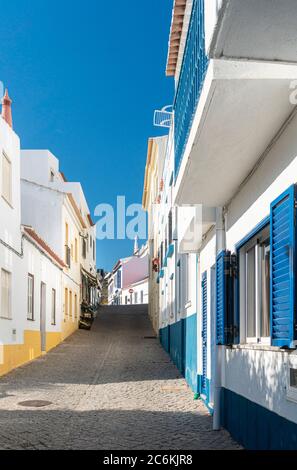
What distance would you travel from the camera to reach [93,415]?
33.6ft

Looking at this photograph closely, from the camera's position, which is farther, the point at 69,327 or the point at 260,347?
the point at 69,327

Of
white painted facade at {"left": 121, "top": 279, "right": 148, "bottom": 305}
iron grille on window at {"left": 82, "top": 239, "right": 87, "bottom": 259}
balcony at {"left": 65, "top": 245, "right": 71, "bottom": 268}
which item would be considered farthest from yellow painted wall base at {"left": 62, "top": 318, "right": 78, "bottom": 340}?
white painted facade at {"left": 121, "top": 279, "right": 148, "bottom": 305}

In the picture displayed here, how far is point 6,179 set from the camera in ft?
53.3

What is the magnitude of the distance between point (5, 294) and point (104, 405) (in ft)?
18.6

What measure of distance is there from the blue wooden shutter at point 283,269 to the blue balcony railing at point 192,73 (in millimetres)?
1424

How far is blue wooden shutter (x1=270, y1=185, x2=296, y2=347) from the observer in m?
5.02

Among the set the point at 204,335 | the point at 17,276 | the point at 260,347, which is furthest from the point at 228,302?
the point at 17,276

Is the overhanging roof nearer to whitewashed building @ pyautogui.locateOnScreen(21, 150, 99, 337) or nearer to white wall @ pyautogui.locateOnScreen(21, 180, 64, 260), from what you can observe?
white wall @ pyautogui.locateOnScreen(21, 180, 64, 260)

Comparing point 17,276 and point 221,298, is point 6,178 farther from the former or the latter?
point 221,298

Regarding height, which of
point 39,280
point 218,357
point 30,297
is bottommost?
point 218,357

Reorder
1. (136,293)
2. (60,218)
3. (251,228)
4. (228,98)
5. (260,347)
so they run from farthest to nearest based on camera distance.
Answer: (136,293) → (60,218) → (251,228) → (260,347) → (228,98)

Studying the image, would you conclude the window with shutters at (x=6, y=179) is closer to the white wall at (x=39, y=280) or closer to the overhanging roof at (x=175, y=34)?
the white wall at (x=39, y=280)

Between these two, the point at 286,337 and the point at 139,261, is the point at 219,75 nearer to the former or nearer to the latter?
the point at 286,337

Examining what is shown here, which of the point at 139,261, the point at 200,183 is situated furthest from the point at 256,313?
the point at 139,261
